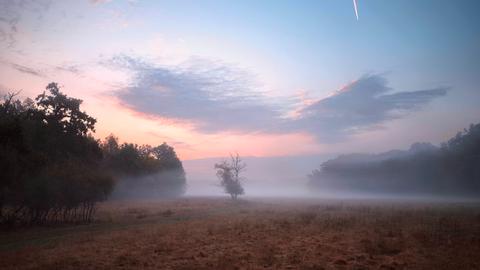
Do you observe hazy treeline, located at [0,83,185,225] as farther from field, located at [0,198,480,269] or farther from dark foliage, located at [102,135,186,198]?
dark foliage, located at [102,135,186,198]

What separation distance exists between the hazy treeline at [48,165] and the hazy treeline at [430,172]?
318ft

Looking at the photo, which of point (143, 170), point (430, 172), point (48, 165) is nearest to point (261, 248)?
point (48, 165)

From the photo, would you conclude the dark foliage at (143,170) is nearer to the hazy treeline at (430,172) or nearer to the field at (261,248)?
the field at (261,248)

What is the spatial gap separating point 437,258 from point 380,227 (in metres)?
10.2

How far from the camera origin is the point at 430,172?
4439 inches

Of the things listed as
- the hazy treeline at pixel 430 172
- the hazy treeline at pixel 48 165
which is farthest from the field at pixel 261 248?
the hazy treeline at pixel 430 172

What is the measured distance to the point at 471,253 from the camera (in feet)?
52.0

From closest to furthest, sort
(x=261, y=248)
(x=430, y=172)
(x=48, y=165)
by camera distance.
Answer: (x=261, y=248)
(x=48, y=165)
(x=430, y=172)

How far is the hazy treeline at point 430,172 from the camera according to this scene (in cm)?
9378

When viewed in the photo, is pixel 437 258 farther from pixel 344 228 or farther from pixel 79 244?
pixel 79 244

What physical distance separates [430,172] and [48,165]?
117m

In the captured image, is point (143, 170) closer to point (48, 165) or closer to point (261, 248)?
point (48, 165)

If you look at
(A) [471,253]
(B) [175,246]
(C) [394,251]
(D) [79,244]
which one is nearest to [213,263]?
(B) [175,246]

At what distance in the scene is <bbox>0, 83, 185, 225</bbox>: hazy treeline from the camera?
27.6 metres
